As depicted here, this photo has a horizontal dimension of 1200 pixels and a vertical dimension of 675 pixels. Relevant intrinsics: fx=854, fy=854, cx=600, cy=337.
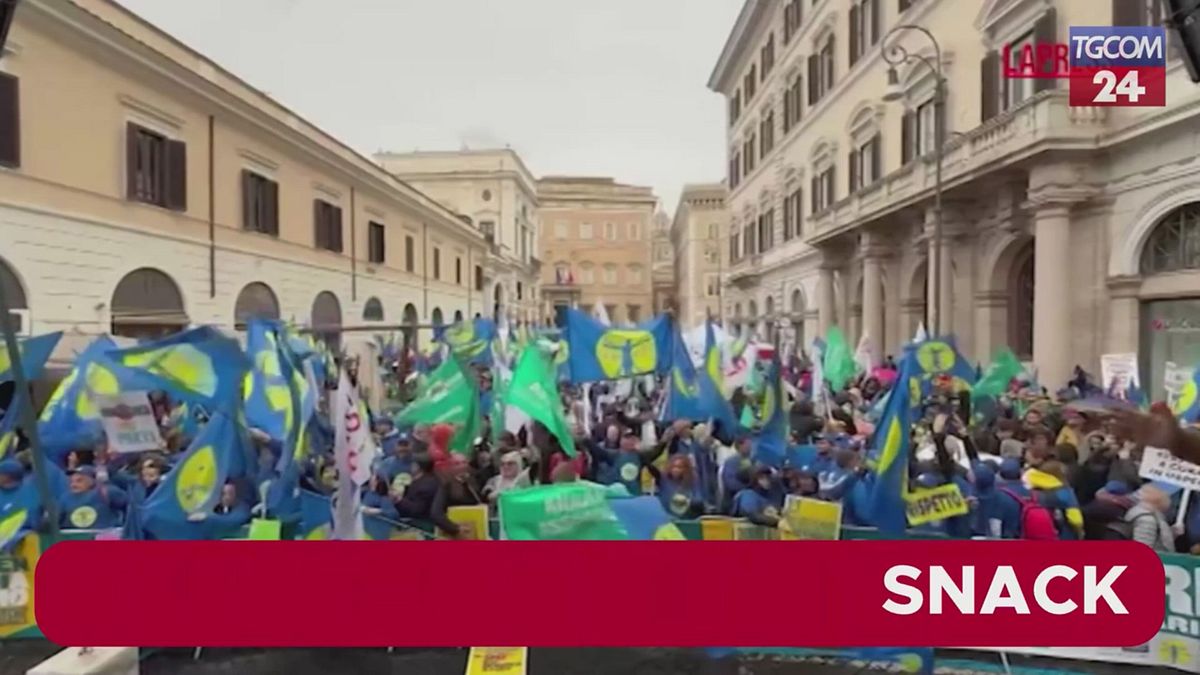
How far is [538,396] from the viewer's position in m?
7.39

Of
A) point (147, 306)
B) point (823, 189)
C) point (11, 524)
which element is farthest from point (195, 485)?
point (823, 189)

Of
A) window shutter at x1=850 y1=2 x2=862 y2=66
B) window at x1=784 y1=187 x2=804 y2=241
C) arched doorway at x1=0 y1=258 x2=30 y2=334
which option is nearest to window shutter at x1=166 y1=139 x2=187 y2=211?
arched doorway at x1=0 y1=258 x2=30 y2=334

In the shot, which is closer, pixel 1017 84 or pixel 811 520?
pixel 811 520

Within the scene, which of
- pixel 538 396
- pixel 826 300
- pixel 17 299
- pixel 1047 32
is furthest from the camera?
pixel 826 300

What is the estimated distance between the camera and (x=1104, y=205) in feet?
43.2

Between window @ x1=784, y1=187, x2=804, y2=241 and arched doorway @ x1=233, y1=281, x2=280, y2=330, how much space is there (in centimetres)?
1823

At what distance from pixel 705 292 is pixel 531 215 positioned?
14308 mm

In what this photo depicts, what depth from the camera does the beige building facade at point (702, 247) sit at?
6222 centimetres

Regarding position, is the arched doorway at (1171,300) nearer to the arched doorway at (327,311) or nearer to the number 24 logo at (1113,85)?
the number 24 logo at (1113,85)

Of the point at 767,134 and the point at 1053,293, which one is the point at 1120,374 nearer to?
the point at 1053,293

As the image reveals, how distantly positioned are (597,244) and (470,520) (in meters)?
66.6

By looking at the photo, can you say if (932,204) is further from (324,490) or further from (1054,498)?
(324,490)

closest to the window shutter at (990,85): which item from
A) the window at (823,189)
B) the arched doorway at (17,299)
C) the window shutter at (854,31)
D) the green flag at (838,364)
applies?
the green flag at (838,364)

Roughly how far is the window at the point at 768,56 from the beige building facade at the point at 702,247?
76.1 feet
